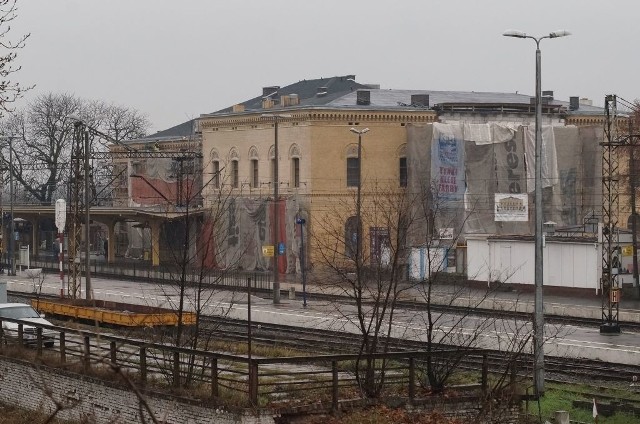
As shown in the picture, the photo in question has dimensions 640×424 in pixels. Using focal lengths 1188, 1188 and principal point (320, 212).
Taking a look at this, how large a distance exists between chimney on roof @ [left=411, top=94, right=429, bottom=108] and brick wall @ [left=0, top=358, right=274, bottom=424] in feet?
155

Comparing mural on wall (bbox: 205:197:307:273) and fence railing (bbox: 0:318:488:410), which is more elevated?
mural on wall (bbox: 205:197:307:273)

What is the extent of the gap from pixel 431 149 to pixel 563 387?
1492 inches

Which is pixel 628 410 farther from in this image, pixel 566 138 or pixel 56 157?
pixel 56 157

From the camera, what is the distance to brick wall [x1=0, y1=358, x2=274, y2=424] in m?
18.7

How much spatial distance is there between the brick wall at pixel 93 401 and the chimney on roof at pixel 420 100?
47126 millimetres

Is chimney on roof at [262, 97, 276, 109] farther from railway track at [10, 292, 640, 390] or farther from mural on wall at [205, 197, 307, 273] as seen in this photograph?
railway track at [10, 292, 640, 390]

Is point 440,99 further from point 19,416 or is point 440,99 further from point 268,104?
point 19,416

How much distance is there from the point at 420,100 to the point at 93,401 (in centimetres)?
5047

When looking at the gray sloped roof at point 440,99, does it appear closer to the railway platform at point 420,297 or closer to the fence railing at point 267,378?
the railway platform at point 420,297

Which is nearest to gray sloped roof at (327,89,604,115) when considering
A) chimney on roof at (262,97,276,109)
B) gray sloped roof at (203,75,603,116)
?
gray sloped roof at (203,75,603,116)

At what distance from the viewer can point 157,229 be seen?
70938 millimetres

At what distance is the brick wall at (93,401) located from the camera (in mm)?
18703

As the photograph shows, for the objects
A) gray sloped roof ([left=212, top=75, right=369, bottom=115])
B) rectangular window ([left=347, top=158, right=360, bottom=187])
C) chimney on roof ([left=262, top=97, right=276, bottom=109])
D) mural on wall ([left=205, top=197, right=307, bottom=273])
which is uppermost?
gray sloped roof ([left=212, top=75, right=369, bottom=115])

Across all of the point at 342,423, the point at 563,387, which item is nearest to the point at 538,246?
the point at 563,387
